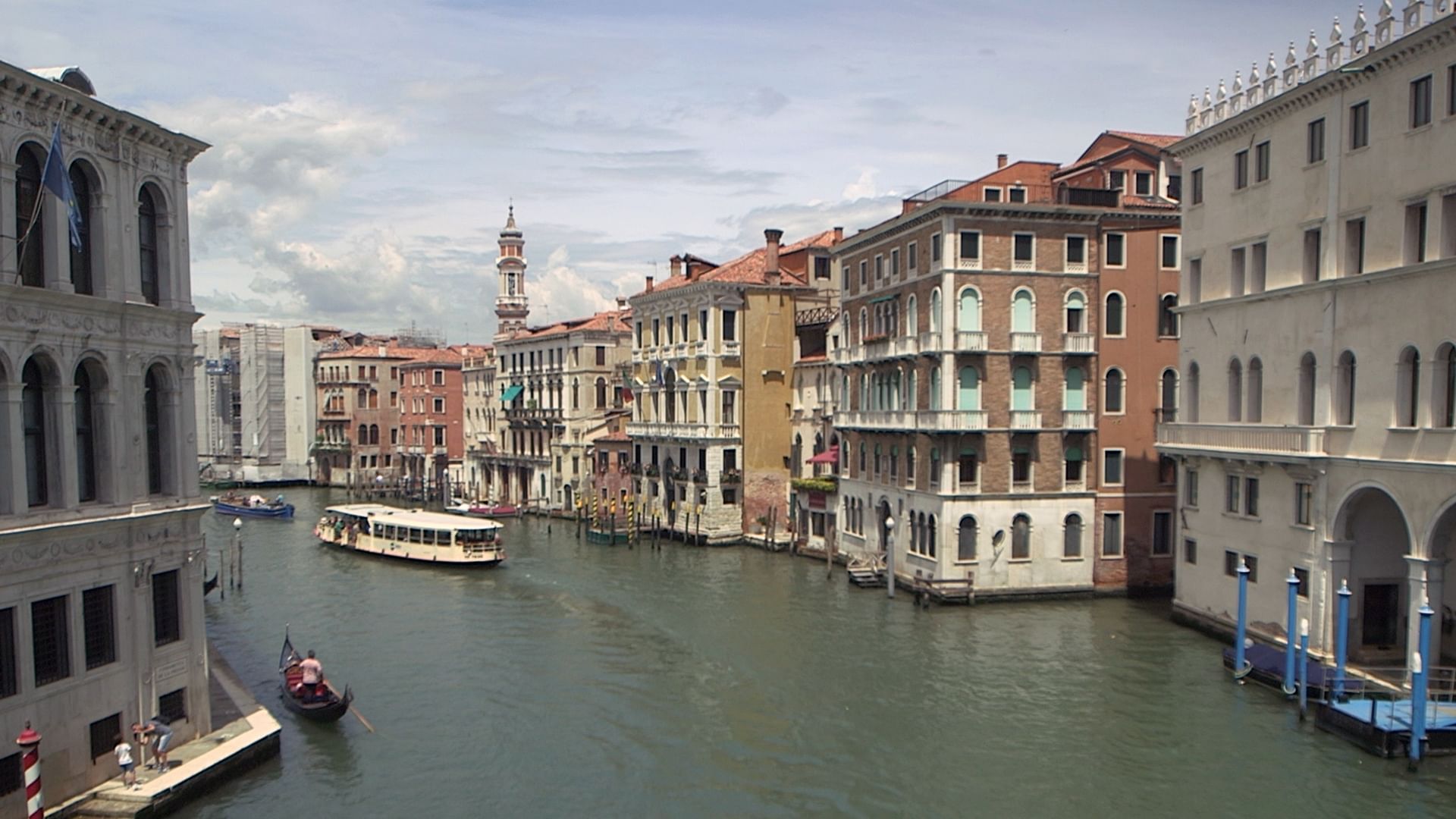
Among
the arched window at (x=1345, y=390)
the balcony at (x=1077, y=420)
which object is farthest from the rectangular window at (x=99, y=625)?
the balcony at (x=1077, y=420)

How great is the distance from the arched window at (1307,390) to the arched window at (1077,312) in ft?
27.8

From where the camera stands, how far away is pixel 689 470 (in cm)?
4103

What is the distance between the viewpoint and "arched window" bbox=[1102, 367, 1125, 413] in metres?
28.0

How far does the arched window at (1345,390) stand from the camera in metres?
18.6

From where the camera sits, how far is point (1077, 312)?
2803 centimetres

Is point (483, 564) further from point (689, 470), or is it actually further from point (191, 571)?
point (191, 571)

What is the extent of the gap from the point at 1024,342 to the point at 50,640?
2167 cm

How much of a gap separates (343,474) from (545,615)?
46.3 metres

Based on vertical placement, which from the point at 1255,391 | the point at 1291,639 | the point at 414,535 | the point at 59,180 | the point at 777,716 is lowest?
the point at 777,716

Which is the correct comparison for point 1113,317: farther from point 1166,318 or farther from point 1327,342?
point 1327,342

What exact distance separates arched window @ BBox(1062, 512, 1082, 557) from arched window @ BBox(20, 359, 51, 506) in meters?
22.6

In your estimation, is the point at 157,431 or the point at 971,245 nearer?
the point at 157,431

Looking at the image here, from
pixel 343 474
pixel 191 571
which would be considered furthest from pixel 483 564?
pixel 343 474

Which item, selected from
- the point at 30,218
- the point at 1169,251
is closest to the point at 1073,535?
the point at 1169,251
